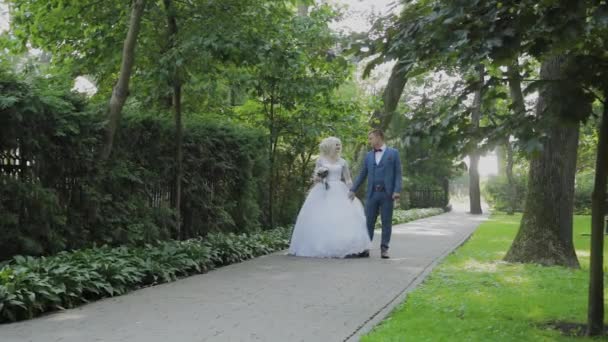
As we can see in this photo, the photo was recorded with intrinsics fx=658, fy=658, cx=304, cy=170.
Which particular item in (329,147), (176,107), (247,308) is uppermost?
(176,107)

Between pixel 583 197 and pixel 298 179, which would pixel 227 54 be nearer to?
pixel 298 179

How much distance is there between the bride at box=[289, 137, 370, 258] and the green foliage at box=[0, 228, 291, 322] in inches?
52.8

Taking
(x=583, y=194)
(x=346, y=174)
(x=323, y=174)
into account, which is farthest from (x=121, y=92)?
(x=583, y=194)

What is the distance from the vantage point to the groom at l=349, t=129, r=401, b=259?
11.2 m

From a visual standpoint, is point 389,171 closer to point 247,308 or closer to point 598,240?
point 247,308

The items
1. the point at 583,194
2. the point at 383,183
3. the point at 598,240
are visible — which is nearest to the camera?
the point at 598,240

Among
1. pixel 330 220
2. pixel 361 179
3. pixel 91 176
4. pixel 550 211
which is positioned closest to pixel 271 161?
pixel 361 179

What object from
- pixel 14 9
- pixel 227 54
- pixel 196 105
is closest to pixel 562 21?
pixel 227 54

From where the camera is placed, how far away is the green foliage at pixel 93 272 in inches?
229

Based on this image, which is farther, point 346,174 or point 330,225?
point 346,174

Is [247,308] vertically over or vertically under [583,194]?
under

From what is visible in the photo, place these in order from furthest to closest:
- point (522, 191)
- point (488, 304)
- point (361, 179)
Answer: point (522, 191) < point (361, 179) < point (488, 304)

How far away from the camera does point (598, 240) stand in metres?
5.39

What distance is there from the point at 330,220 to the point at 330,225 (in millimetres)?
95
